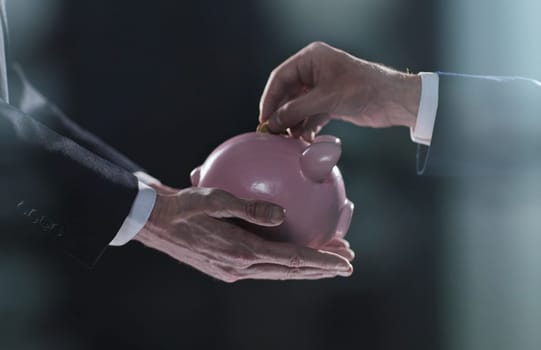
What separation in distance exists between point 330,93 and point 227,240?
365 millimetres

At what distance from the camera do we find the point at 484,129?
4.44 ft

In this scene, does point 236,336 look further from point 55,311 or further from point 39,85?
point 39,85

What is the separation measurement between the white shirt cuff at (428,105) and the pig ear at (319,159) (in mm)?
366

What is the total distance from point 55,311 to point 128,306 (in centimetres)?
24

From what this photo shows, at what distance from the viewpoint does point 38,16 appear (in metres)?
2.23

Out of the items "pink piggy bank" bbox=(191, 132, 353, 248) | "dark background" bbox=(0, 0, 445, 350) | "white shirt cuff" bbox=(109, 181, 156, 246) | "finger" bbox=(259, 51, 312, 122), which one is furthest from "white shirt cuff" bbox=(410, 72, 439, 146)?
"dark background" bbox=(0, 0, 445, 350)

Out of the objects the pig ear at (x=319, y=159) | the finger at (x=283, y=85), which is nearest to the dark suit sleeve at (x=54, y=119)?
the finger at (x=283, y=85)

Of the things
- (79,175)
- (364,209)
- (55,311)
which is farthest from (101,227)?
(364,209)

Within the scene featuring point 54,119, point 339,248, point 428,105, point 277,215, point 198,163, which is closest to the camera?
point 277,215

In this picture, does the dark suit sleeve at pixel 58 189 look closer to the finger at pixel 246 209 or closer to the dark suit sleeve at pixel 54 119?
the finger at pixel 246 209

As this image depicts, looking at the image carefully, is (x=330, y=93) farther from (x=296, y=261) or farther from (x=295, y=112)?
(x=296, y=261)

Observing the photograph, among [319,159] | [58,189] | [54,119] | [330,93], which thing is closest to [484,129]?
[330,93]

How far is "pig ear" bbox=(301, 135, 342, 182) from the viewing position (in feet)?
3.39

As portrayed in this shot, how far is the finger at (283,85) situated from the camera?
1.29m
